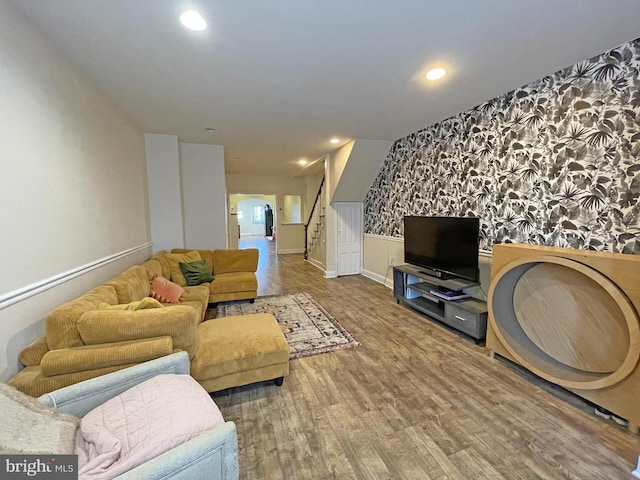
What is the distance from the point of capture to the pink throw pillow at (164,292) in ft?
9.60

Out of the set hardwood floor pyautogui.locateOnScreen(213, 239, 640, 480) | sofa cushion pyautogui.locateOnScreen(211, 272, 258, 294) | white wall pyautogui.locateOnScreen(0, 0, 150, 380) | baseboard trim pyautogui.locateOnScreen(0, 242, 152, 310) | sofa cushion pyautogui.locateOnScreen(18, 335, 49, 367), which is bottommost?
hardwood floor pyautogui.locateOnScreen(213, 239, 640, 480)

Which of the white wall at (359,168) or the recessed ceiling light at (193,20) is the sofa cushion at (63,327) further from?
the white wall at (359,168)

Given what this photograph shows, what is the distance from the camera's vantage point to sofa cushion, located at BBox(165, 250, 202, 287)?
371 cm

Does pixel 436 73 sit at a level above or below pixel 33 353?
above

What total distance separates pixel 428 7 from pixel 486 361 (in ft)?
9.28

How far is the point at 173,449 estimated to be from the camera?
0.98 metres

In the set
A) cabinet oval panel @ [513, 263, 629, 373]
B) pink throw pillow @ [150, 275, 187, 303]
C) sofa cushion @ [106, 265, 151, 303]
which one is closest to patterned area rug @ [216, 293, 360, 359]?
pink throw pillow @ [150, 275, 187, 303]

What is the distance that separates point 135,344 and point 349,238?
4539 mm

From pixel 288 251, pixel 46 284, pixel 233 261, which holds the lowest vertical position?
pixel 288 251

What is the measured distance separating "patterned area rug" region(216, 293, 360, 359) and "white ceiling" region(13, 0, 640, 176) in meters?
2.55

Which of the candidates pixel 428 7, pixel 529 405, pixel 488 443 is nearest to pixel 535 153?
pixel 428 7

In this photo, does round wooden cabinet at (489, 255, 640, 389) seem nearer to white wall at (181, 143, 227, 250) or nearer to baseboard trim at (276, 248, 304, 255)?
white wall at (181, 143, 227, 250)

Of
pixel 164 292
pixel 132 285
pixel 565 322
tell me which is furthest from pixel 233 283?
pixel 565 322

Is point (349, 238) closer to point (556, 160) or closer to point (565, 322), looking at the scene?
point (556, 160)
